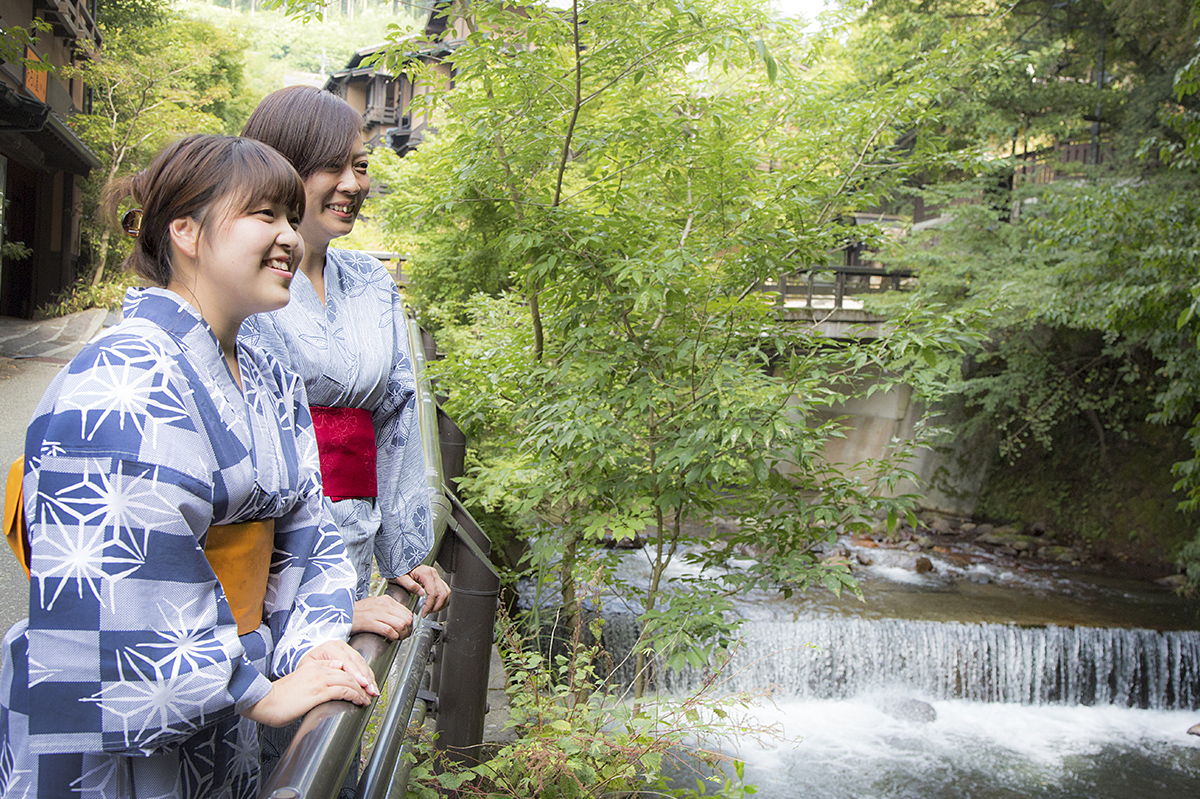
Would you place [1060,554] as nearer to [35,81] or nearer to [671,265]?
[671,265]

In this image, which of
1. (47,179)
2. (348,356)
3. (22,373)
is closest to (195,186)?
(348,356)

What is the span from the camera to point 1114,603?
1077 centimetres

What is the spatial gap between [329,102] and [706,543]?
3.11 m

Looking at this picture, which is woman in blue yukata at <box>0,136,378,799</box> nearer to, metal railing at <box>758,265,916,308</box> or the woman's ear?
the woman's ear

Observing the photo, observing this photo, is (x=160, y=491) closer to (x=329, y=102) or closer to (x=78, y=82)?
(x=329, y=102)

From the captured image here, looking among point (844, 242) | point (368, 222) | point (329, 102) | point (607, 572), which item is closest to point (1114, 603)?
point (844, 242)

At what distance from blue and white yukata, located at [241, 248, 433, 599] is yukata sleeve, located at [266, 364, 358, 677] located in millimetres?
360

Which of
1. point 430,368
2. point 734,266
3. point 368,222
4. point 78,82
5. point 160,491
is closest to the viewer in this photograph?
point 160,491

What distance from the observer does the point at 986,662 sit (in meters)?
9.29

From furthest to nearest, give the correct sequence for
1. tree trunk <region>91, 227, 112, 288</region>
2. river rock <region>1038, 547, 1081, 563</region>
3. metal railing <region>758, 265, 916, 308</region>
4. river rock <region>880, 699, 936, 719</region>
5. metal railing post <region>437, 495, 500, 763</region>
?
tree trunk <region>91, 227, 112, 288</region> < metal railing <region>758, 265, 916, 308</region> < river rock <region>1038, 547, 1081, 563</region> < river rock <region>880, 699, 936, 719</region> < metal railing post <region>437, 495, 500, 763</region>

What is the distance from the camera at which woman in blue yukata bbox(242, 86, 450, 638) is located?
5.33 ft

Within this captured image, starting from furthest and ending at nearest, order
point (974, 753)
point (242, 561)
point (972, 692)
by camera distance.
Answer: point (972, 692) → point (974, 753) → point (242, 561)

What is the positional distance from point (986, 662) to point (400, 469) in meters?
9.23

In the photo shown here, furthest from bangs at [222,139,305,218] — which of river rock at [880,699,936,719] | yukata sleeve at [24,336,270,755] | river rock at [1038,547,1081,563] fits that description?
river rock at [1038,547,1081,563]
